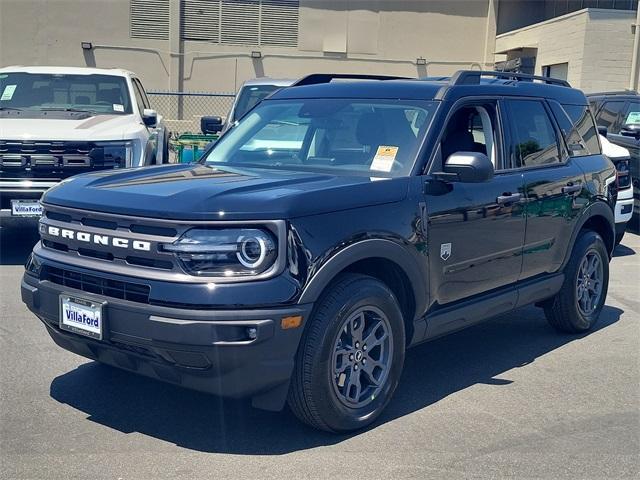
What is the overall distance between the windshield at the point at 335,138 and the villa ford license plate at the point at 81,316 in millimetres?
1557

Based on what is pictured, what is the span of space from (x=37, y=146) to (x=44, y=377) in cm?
396

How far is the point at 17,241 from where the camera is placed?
9.92 meters

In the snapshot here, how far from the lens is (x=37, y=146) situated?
8477mm

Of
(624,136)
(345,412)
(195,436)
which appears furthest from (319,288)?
(624,136)

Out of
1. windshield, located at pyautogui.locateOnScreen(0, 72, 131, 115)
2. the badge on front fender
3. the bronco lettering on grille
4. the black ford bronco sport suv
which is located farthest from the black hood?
windshield, located at pyautogui.locateOnScreen(0, 72, 131, 115)

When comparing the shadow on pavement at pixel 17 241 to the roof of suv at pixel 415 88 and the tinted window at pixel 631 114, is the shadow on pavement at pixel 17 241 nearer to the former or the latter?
the roof of suv at pixel 415 88

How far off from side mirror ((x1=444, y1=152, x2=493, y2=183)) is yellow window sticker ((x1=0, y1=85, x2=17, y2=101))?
6.77m

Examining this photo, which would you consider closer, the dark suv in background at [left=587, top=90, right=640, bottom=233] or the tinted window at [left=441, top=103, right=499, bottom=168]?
the tinted window at [left=441, top=103, right=499, bottom=168]

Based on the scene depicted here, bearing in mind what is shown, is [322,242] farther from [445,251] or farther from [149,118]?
[149,118]

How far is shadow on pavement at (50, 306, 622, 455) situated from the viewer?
14.2 feet

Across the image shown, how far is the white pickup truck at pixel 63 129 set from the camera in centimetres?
844

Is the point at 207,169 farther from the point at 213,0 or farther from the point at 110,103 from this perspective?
the point at 213,0

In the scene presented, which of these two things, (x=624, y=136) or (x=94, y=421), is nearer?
(x=94, y=421)

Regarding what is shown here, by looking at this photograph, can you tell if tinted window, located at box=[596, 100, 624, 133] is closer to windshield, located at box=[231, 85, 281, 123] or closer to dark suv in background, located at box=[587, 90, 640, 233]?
dark suv in background, located at box=[587, 90, 640, 233]
